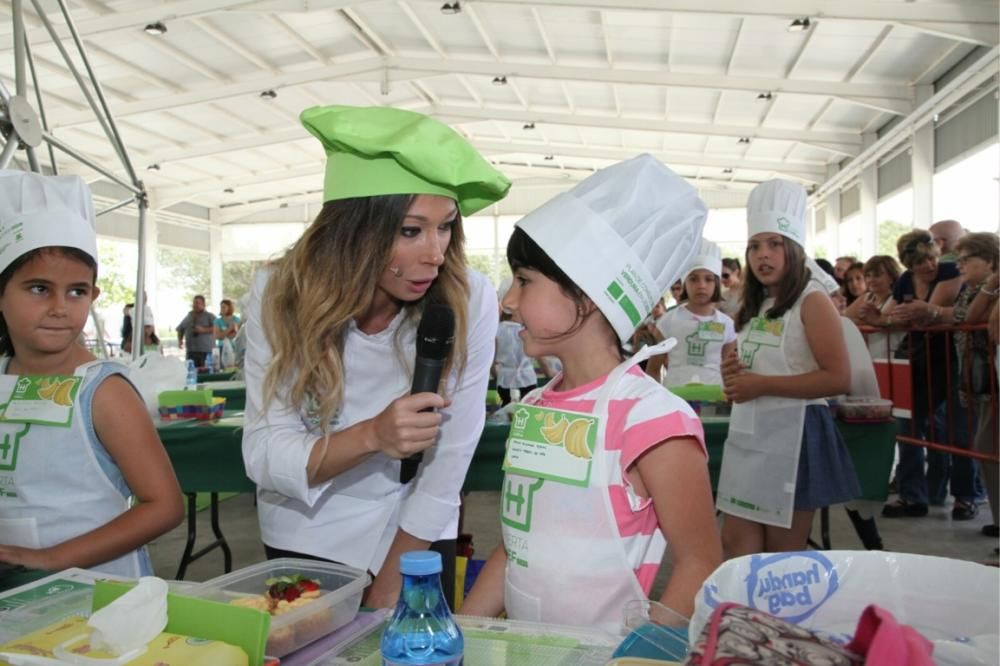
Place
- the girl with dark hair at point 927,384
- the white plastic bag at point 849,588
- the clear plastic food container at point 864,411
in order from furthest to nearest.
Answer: the girl with dark hair at point 927,384 → the clear plastic food container at point 864,411 → the white plastic bag at point 849,588

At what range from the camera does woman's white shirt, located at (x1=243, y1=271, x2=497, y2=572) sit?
4.73ft

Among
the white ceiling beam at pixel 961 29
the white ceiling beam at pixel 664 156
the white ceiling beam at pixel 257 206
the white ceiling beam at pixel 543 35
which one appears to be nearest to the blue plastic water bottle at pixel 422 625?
the white ceiling beam at pixel 961 29

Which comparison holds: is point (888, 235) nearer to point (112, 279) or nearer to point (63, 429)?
point (63, 429)

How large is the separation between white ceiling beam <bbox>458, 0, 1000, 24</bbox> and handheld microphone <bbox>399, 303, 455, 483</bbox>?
767 cm

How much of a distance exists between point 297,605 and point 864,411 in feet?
8.58

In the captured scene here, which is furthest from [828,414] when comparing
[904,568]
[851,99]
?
[851,99]

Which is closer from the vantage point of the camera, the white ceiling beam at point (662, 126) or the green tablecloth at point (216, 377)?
the green tablecloth at point (216, 377)

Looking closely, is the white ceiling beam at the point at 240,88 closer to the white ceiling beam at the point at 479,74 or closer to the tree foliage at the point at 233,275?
the white ceiling beam at the point at 479,74

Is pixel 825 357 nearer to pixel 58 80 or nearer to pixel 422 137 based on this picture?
pixel 422 137

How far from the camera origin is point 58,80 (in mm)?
11094

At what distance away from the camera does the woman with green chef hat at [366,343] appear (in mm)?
1325

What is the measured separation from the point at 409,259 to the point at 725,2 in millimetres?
7808

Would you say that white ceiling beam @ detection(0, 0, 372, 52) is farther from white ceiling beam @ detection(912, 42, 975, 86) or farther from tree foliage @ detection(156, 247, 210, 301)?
tree foliage @ detection(156, 247, 210, 301)

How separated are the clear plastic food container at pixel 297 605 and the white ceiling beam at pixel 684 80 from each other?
10538 millimetres
